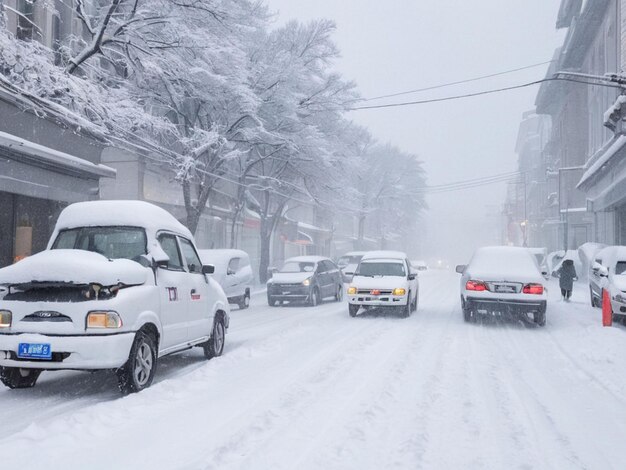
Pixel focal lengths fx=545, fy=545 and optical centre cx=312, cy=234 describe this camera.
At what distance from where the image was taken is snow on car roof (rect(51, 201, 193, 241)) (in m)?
7.23

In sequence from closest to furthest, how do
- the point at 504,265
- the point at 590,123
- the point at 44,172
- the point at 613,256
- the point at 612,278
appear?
the point at 612,278
the point at 504,265
the point at 613,256
the point at 44,172
the point at 590,123

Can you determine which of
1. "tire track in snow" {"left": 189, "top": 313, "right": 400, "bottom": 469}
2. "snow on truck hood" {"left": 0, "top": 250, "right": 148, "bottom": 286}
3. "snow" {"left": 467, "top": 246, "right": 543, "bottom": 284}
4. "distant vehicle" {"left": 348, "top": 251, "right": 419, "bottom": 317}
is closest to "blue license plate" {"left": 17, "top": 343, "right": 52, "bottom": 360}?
"snow on truck hood" {"left": 0, "top": 250, "right": 148, "bottom": 286}

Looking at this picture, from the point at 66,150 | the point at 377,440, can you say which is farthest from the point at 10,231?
the point at 377,440

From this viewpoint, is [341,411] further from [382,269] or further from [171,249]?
[382,269]

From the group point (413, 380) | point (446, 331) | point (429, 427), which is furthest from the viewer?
point (446, 331)

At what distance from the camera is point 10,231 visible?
1600 cm

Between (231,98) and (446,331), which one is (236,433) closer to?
(446,331)

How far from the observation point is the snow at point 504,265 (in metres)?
12.8

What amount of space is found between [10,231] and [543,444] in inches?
622

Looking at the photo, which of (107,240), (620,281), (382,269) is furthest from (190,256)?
(620,281)

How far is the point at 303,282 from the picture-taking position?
18891 millimetres

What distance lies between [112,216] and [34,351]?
212 centimetres

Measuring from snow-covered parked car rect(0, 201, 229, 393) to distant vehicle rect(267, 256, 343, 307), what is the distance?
11381 millimetres

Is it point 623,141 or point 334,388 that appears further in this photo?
point 623,141
